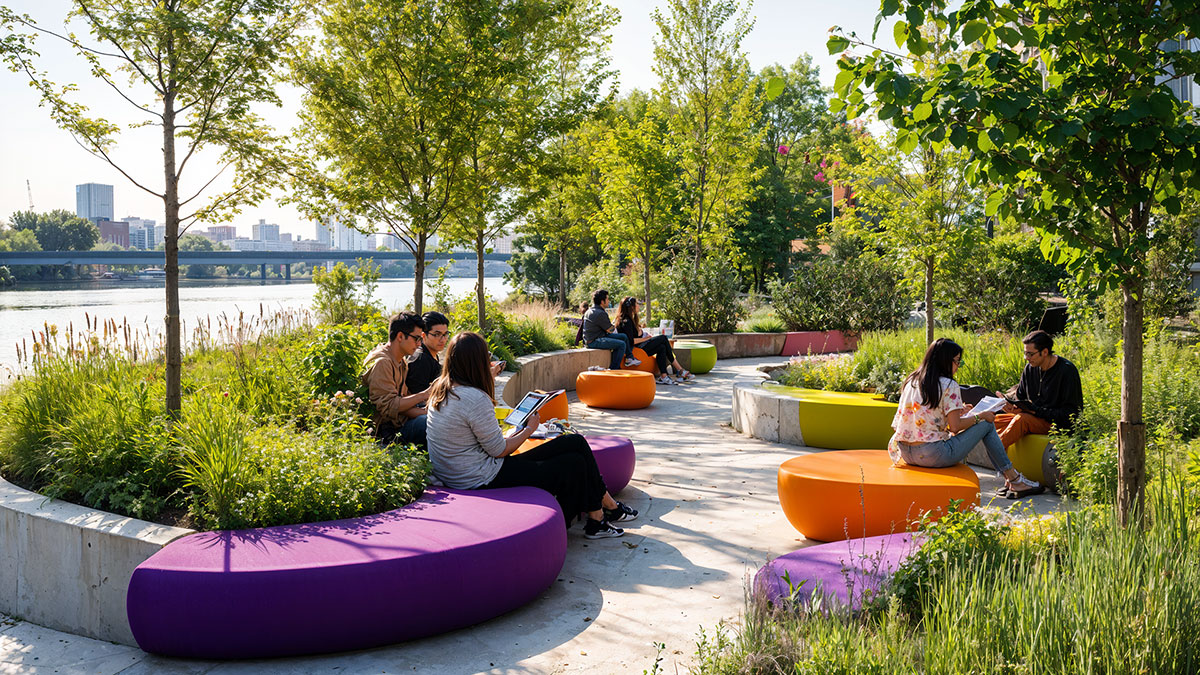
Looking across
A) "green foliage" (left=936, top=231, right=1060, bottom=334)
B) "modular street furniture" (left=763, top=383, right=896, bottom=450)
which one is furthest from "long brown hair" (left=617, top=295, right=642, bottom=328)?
"green foliage" (left=936, top=231, right=1060, bottom=334)

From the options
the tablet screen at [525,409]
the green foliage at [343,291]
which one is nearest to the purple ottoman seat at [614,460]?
the tablet screen at [525,409]

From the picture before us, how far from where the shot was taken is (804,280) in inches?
750

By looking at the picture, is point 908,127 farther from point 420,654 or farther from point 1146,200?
point 420,654

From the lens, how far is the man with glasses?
6480 millimetres

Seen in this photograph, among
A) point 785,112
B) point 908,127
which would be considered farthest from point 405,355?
point 785,112

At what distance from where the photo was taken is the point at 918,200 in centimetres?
1195

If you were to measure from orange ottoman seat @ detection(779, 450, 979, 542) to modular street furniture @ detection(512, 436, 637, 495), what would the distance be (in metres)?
1.49

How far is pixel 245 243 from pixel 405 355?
61.6 meters

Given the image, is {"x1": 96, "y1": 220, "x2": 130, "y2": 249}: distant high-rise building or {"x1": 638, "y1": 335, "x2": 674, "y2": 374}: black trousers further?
{"x1": 96, "y1": 220, "x2": 130, "y2": 249}: distant high-rise building

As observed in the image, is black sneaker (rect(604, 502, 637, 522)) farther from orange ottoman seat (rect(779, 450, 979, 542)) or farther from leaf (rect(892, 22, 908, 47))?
leaf (rect(892, 22, 908, 47))

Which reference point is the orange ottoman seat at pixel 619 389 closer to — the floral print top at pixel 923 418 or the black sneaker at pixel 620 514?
the black sneaker at pixel 620 514

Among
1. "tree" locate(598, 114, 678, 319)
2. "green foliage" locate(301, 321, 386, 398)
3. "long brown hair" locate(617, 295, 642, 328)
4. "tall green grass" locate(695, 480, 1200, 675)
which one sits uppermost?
"tree" locate(598, 114, 678, 319)

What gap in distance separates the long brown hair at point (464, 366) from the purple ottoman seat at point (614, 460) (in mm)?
1462

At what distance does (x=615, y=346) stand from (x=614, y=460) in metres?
6.86
